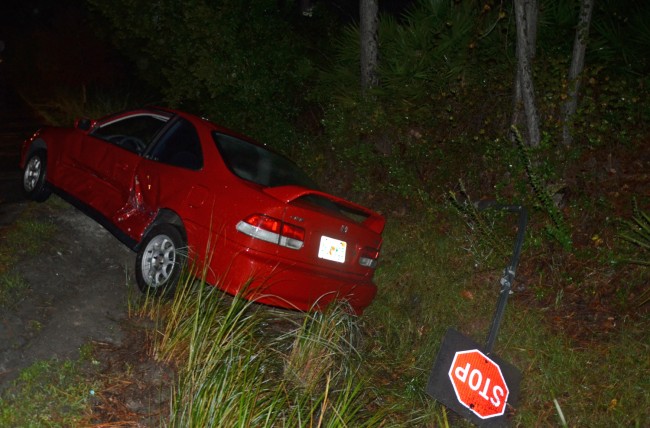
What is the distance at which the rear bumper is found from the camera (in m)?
4.92

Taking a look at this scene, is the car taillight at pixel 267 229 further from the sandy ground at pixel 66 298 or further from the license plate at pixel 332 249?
the sandy ground at pixel 66 298

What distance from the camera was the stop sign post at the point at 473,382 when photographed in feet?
14.9

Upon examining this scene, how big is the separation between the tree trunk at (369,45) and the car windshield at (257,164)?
3431 millimetres

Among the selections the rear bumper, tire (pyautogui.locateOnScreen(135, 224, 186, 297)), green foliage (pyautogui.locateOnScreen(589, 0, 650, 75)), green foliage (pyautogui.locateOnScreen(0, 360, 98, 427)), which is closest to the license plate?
the rear bumper

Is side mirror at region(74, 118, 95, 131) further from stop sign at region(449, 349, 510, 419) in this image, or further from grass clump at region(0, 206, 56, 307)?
stop sign at region(449, 349, 510, 419)

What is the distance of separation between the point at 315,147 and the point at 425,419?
592cm

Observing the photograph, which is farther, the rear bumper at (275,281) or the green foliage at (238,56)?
the green foliage at (238,56)

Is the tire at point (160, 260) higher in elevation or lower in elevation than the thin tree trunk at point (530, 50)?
lower

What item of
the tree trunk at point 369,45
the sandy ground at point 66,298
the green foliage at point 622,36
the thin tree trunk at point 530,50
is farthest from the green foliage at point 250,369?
the tree trunk at point 369,45

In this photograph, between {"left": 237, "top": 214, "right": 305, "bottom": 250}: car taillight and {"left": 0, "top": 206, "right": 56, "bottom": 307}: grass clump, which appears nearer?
{"left": 237, "top": 214, "right": 305, "bottom": 250}: car taillight

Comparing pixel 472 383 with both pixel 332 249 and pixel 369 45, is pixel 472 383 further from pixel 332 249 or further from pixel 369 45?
pixel 369 45

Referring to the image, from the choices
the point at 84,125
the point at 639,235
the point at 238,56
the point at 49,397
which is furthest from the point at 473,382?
the point at 238,56

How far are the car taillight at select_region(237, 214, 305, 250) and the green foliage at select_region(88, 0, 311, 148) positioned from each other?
18.9ft

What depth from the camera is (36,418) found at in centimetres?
380
